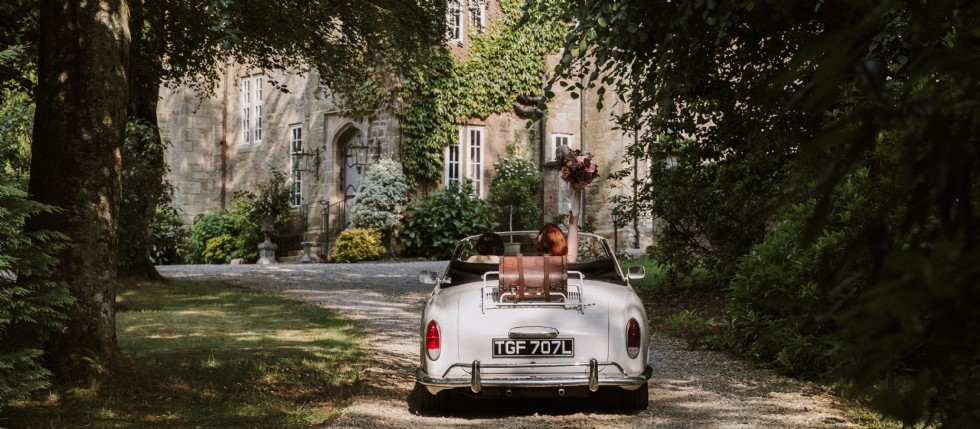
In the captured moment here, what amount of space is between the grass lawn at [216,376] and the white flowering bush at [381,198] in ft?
37.4

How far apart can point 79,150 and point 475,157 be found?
844 inches

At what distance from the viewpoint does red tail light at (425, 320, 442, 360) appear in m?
6.97

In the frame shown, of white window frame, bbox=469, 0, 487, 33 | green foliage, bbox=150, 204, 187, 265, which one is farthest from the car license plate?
green foliage, bbox=150, 204, 187, 265

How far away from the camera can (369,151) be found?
28.3m

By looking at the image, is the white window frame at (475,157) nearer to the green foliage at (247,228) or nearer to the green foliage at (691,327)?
the green foliage at (247,228)

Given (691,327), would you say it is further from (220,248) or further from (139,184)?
(220,248)

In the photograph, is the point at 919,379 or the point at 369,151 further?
the point at 369,151

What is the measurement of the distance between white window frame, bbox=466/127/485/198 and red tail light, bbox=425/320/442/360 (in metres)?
21.7

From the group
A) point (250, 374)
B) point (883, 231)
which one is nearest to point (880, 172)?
point (250, 374)

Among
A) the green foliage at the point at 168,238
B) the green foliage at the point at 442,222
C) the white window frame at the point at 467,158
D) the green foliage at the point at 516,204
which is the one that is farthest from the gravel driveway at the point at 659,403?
the white window frame at the point at 467,158

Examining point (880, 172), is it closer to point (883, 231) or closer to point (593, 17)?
point (593, 17)

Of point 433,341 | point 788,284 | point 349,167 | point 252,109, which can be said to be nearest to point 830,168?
point 433,341

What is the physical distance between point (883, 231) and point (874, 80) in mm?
193

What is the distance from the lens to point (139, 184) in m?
16.3
